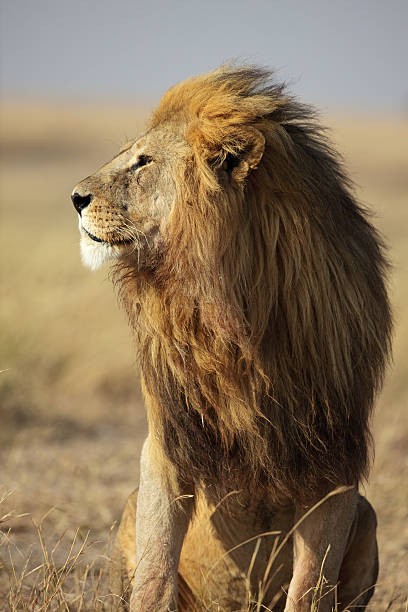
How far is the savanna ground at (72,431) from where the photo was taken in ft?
10.9

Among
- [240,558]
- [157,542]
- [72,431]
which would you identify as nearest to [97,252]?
[157,542]

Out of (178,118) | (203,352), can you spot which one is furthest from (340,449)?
(178,118)

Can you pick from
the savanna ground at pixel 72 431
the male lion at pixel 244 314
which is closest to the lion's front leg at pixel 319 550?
the male lion at pixel 244 314

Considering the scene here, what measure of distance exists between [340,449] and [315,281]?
57 cm

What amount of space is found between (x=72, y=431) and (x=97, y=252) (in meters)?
3.61

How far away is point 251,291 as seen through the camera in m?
2.47

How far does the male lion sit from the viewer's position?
2465mm

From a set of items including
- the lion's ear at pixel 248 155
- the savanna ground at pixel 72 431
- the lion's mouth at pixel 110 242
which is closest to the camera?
the lion's ear at pixel 248 155

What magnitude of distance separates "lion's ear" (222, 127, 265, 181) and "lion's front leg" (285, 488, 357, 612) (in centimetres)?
110

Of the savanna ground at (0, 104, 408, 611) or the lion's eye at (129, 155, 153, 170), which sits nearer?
the lion's eye at (129, 155, 153, 170)

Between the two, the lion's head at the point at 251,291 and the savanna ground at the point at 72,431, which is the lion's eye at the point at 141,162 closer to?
the lion's head at the point at 251,291

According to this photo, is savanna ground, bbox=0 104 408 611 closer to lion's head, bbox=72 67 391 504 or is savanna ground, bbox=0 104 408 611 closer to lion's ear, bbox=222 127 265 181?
lion's head, bbox=72 67 391 504

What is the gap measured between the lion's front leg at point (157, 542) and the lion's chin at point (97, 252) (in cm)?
67

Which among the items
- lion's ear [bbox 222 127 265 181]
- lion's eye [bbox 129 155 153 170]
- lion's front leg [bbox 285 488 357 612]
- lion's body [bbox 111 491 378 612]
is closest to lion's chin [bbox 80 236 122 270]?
lion's eye [bbox 129 155 153 170]
